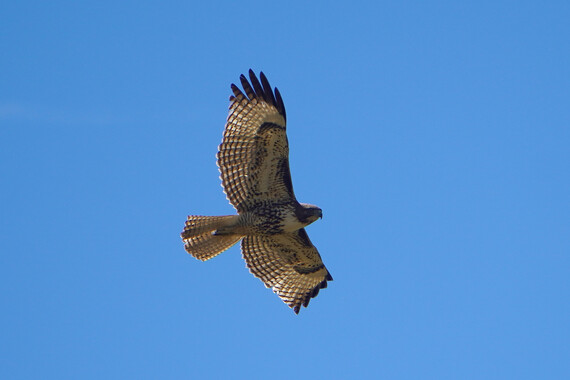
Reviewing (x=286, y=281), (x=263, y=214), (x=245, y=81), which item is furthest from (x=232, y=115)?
(x=286, y=281)

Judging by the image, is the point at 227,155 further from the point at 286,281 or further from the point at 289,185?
the point at 286,281

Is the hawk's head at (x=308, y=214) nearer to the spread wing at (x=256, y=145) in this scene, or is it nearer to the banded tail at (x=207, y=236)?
the spread wing at (x=256, y=145)

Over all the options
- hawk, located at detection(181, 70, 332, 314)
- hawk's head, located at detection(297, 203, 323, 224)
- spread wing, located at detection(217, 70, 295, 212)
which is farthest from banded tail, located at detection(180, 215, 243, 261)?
hawk's head, located at detection(297, 203, 323, 224)

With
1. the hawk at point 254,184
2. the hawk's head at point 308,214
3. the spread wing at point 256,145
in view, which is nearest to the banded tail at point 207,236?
the hawk at point 254,184

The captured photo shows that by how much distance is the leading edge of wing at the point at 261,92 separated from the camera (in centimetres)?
1234

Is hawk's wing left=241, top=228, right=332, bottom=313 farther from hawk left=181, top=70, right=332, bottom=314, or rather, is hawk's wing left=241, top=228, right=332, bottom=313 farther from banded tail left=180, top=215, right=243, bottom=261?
banded tail left=180, top=215, right=243, bottom=261

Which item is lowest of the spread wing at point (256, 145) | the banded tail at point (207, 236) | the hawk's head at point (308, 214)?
the banded tail at point (207, 236)

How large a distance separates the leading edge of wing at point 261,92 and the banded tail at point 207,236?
1.57m

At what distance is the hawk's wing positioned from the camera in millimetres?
13438

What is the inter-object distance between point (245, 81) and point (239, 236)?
2.07 metres

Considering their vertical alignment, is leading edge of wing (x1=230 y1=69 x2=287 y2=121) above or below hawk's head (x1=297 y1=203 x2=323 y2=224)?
above

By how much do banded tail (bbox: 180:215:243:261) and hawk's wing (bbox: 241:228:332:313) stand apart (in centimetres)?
54

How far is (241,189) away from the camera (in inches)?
502

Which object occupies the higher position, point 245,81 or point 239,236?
point 245,81
